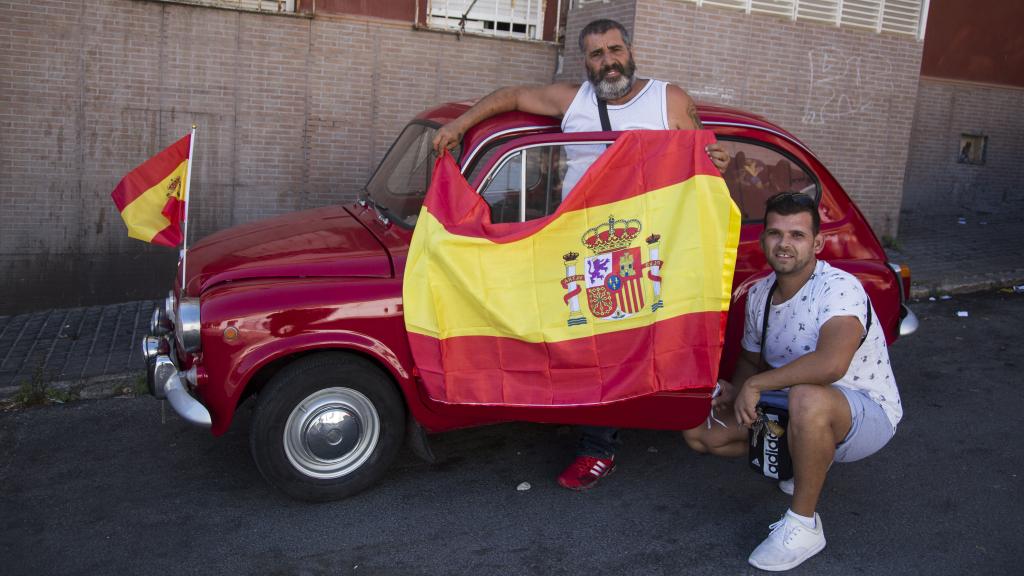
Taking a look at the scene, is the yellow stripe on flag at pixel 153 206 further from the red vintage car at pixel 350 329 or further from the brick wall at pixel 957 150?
the brick wall at pixel 957 150

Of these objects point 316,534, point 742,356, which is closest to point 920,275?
point 742,356

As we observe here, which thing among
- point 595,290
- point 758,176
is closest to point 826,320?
point 595,290

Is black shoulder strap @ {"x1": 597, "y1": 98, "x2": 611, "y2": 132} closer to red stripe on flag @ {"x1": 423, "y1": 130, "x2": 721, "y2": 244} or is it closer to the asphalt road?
red stripe on flag @ {"x1": 423, "y1": 130, "x2": 721, "y2": 244}

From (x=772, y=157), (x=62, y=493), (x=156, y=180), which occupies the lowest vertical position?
(x=62, y=493)

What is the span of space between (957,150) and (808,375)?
10.6 metres

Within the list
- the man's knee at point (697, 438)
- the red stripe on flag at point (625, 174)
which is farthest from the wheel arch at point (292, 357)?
the man's knee at point (697, 438)

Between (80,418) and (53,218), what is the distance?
3.21 meters

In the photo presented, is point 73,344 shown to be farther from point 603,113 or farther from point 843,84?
point 843,84

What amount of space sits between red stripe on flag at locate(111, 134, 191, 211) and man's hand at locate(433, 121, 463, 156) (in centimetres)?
125

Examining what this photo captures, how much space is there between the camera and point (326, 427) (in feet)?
13.2

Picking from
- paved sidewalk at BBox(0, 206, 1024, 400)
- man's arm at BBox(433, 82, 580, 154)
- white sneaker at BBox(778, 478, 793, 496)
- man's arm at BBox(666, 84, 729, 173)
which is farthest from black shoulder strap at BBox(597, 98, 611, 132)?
paved sidewalk at BBox(0, 206, 1024, 400)

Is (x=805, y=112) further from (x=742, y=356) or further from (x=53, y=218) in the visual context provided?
(x=53, y=218)

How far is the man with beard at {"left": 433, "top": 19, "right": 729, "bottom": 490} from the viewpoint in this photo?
4352 mm

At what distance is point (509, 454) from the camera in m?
4.79
